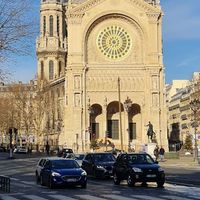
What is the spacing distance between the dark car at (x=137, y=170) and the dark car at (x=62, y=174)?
2.05 metres

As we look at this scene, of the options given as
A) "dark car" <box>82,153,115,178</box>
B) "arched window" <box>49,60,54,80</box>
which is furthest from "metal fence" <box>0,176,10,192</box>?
"arched window" <box>49,60,54,80</box>

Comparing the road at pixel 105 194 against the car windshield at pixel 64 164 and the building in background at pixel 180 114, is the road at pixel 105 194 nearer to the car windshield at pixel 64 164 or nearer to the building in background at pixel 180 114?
the car windshield at pixel 64 164

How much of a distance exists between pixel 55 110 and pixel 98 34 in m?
27.0

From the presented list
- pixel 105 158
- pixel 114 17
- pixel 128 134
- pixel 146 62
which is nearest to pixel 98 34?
pixel 114 17

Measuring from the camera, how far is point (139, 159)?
81.9 ft

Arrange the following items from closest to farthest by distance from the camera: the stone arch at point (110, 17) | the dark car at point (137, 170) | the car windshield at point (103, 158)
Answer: the dark car at point (137, 170), the car windshield at point (103, 158), the stone arch at point (110, 17)

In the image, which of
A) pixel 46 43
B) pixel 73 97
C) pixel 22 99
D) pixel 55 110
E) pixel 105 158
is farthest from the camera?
pixel 46 43

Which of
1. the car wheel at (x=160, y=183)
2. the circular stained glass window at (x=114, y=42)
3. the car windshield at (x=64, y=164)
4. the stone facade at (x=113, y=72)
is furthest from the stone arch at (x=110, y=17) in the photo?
the car wheel at (x=160, y=183)

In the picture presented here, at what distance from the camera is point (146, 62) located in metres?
87.9

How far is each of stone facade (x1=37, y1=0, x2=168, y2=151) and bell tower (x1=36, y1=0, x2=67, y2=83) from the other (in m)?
31.0

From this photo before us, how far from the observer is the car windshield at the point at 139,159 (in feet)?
80.9

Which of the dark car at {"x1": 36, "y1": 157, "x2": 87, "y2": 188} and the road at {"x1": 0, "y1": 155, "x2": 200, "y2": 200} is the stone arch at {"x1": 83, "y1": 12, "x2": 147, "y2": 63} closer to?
the dark car at {"x1": 36, "y1": 157, "x2": 87, "y2": 188}

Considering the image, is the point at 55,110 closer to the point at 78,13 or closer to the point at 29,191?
the point at 78,13

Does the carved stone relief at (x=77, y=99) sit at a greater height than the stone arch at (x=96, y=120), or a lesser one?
greater
